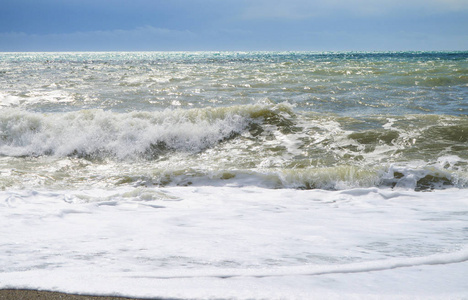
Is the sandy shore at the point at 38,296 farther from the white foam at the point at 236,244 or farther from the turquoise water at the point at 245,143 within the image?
the turquoise water at the point at 245,143

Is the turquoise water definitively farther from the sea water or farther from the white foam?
the white foam

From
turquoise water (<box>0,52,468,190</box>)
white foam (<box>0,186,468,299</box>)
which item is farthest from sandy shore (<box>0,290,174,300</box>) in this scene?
turquoise water (<box>0,52,468,190</box>)

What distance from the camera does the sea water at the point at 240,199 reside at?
2.24 metres

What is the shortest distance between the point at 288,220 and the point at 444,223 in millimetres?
1357

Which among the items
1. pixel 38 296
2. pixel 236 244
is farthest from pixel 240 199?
pixel 38 296

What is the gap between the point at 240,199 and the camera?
170 inches

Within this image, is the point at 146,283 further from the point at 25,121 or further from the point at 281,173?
the point at 25,121

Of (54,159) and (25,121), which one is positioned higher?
(25,121)

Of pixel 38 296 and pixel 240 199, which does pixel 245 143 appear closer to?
pixel 240 199

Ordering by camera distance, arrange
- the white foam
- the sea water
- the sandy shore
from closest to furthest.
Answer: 1. the sandy shore
2. the white foam
3. the sea water

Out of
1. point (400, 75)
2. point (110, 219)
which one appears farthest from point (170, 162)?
point (400, 75)

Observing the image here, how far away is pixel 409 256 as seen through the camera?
2531mm

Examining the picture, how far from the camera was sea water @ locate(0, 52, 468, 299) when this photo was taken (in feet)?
7.34

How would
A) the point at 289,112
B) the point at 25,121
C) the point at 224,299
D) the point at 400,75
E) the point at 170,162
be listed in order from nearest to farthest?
the point at 224,299 → the point at 170,162 → the point at 25,121 → the point at 289,112 → the point at 400,75
